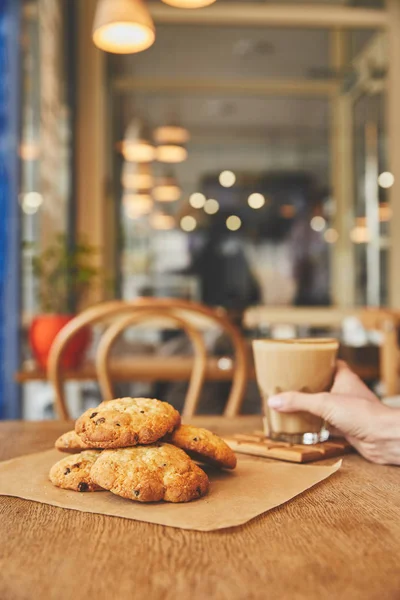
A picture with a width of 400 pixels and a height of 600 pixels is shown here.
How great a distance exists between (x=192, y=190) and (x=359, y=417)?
7.67m

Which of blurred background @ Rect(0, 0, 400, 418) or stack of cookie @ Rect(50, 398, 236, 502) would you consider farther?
blurred background @ Rect(0, 0, 400, 418)

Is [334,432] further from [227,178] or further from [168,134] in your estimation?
[227,178]

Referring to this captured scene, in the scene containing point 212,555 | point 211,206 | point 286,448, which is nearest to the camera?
point 212,555

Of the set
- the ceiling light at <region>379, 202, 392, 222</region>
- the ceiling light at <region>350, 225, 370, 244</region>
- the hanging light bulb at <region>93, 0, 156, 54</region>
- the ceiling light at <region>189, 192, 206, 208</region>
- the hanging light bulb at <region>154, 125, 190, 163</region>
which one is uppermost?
the hanging light bulb at <region>154, 125, 190, 163</region>

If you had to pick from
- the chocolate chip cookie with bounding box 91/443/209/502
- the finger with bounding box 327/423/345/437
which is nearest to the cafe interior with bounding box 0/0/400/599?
the finger with bounding box 327/423/345/437

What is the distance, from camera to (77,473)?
645mm

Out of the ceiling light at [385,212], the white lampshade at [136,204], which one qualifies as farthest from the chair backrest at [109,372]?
the white lampshade at [136,204]

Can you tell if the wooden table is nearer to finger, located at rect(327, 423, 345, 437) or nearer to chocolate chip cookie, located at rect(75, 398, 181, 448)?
chocolate chip cookie, located at rect(75, 398, 181, 448)

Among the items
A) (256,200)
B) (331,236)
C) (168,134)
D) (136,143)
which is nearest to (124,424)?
(136,143)

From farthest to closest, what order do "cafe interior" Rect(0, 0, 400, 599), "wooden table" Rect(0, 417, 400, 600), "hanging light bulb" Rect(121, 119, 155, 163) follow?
"hanging light bulb" Rect(121, 119, 155, 163)
"cafe interior" Rect(0, 0, 400, 599)
"wooden table" Rect(0, 417, 400, 600)

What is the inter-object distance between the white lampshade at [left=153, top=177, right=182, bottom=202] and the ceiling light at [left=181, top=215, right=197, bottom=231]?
26cm

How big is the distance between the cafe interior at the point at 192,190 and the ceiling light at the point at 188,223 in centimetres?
1

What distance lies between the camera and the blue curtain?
105 inches

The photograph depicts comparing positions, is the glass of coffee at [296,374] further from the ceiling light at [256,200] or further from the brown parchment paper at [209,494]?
the ceiling light at [256,200]
